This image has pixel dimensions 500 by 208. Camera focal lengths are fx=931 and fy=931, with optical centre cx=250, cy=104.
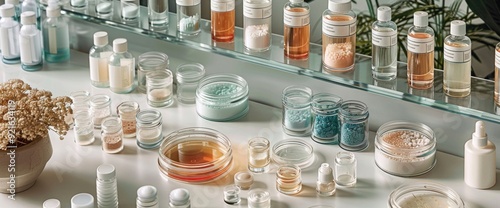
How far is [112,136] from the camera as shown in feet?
7.39

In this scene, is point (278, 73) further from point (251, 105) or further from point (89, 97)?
point (89, 97)

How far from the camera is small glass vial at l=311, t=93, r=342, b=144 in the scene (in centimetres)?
225

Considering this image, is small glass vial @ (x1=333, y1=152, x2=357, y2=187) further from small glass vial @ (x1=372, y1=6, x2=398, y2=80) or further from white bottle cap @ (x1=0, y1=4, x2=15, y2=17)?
white bottle cap @ (x1=0, y1=4, x2=15, y2=17)

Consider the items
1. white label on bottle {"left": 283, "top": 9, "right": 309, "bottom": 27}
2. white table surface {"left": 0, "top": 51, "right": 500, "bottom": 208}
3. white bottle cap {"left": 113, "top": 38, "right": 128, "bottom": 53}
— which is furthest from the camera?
white bottle cap {"left": 113, "top": 38, "right": 128, "bottom": 53}

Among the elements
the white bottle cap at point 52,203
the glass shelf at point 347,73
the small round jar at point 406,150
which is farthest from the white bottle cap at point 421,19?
the white bottle cap at point 52,203

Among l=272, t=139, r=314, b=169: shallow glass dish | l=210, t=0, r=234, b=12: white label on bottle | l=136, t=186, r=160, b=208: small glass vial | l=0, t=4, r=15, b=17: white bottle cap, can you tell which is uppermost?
l=210, t=0, r=234, b=12: white label on bottle

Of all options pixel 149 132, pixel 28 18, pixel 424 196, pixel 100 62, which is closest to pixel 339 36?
pixel 424 196

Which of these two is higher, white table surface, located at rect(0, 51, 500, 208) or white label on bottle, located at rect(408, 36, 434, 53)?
white label on bottle, located at rect(408, 36, 434, 53)

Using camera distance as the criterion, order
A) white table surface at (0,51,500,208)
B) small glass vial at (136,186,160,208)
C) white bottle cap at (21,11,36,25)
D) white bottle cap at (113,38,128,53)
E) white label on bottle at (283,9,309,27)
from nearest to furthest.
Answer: small glass vial at (136,186,160,208) → white table surface at (0,51,500,208) → white label on bottle at (283,9,309,27) → white bottle cap at (113,38,128,53) → white bottle cap at (21,11,36,25)

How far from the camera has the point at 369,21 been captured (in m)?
2.19

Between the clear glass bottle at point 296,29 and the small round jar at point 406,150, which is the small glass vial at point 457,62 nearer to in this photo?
the small round jar at point 406,150

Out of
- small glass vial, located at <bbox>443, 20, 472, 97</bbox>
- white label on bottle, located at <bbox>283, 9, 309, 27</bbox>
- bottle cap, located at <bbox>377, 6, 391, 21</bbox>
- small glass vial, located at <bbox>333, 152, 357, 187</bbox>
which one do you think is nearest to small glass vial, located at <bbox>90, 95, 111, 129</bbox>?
white label on bottle, located at <bbox>283, 9, 309, 27</bbox>

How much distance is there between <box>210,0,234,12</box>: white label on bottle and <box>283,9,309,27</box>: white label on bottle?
0.17 meters

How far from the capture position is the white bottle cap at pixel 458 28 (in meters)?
1.99
